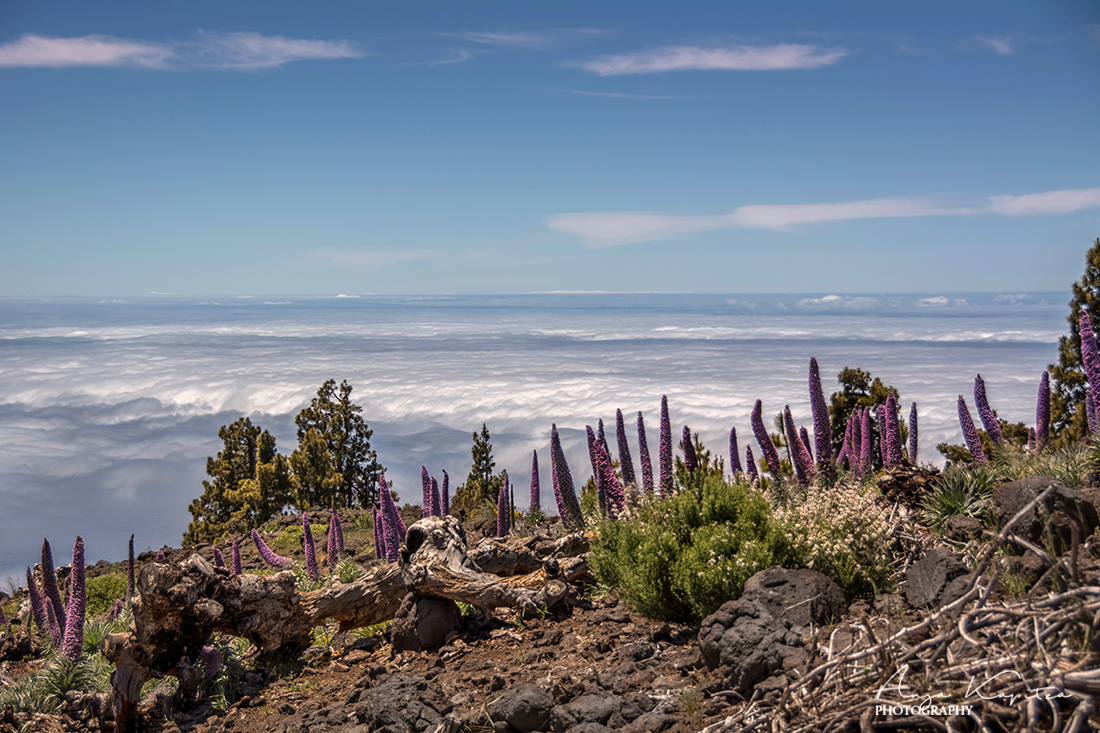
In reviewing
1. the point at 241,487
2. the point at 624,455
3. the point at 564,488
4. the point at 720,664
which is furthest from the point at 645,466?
the point at 241,487

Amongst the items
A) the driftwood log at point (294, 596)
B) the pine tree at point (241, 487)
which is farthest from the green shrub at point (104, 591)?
the driftwood log at point (294, 596)

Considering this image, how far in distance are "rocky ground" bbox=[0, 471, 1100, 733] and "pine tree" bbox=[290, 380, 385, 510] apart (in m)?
20.6

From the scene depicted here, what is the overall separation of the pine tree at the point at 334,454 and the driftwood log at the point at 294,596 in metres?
20.6

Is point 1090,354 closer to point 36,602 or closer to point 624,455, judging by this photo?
point 624,455

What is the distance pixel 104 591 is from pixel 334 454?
455 inches

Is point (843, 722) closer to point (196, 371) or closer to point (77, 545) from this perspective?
point (77, 545)

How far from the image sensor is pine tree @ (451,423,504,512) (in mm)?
23203

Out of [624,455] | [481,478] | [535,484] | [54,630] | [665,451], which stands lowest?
[481,478]

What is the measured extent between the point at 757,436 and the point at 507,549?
451 centimetres

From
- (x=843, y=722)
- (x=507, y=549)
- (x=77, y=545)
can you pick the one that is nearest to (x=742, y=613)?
(x=843, y=722)

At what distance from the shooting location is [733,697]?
5004mm

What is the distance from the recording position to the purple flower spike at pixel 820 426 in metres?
9.95

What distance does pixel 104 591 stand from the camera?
1817cm

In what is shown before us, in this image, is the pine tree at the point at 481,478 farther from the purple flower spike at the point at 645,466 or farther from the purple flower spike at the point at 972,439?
the purple flower spike at the point at 972,439
